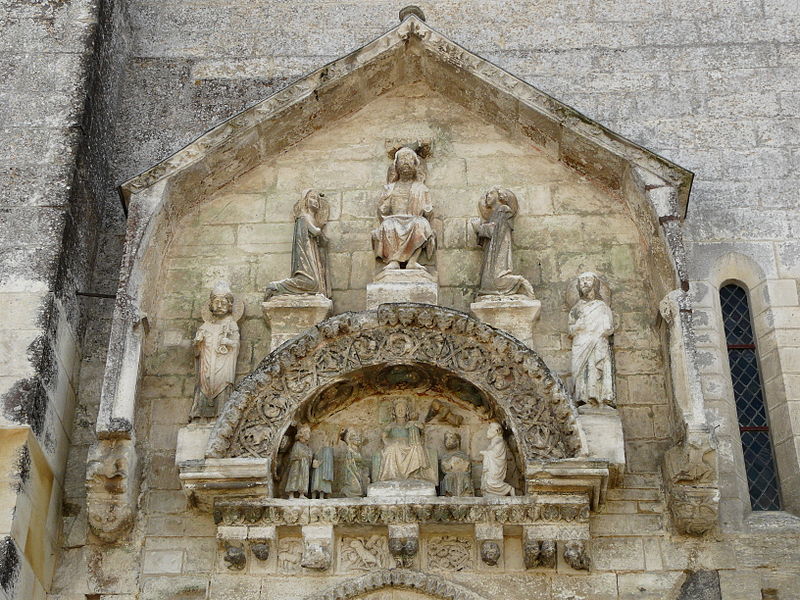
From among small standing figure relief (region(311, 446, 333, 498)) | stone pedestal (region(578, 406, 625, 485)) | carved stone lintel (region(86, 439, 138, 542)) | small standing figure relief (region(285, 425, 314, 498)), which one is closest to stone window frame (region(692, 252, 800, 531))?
stone pedestal (region(578, 406, 625, 485))

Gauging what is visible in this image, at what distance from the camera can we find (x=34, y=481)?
10109 millimetres

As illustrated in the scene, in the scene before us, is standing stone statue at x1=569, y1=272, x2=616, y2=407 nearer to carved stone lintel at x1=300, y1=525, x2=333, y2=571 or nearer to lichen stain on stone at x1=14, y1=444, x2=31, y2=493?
carved stone lintel at x1=300, y1=525, x2=333, y2=571

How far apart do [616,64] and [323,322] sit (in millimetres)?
4097

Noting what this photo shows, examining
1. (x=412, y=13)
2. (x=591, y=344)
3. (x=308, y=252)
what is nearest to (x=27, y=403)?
(x=308, y=252)

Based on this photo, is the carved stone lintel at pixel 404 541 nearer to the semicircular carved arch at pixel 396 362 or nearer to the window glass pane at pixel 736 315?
the semicircular carved arch at pixel 396 362

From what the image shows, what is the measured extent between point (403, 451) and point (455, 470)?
0.39m

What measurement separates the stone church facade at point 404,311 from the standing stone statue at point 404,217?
0.02 metres

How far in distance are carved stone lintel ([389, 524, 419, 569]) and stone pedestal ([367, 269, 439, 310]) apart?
67.9 inches

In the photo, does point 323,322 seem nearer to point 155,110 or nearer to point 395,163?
point 395,163

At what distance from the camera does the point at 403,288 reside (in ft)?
35.8

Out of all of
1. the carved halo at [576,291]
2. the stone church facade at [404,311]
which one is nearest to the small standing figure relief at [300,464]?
the stone church facade at [404,311]

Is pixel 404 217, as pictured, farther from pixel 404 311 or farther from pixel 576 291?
pixel 576 291

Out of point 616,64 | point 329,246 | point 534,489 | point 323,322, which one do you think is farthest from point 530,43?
point 534,489

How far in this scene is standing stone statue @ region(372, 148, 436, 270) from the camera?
11156 mm
